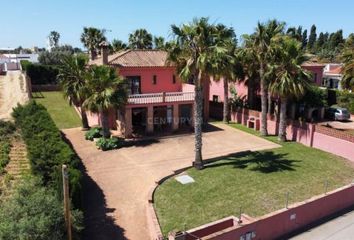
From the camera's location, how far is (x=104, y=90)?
1048 inches

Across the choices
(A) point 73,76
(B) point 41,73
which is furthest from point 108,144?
(B) point 41,73

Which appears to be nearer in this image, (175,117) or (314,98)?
(175,117)

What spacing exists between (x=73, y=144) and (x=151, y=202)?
12183mm

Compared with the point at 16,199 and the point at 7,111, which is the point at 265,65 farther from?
the point at 7,111

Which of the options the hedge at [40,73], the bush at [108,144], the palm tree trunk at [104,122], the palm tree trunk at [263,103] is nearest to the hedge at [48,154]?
the palm tree trunk at [104,122]

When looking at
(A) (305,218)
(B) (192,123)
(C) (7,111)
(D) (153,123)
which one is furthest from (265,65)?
(C) (7,111)

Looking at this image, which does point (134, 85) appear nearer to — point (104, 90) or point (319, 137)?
point (104, 90)

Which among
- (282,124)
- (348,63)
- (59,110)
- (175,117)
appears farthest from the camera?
(59,110)

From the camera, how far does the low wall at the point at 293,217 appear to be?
1496cm

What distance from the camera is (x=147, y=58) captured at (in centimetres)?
3431

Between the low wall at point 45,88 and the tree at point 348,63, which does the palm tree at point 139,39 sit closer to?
the low wall at point 45,88

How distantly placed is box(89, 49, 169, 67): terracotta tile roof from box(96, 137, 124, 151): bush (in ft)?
25.7

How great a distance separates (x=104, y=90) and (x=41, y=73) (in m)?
36.1

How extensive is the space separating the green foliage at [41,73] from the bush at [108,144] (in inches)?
1326
